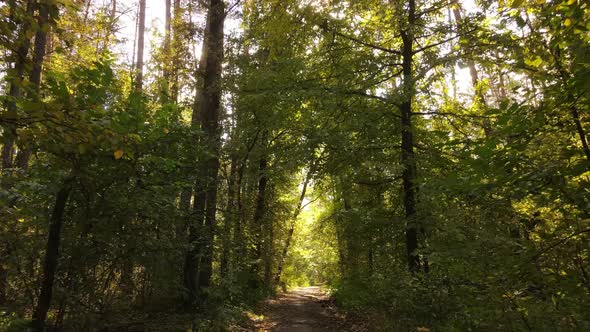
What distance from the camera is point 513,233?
562 cm

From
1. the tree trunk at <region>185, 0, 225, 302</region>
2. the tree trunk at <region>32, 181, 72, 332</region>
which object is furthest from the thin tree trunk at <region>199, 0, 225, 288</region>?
the tree trunk at <region>32, 181, 72, 332</region>

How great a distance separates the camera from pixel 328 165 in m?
9.52

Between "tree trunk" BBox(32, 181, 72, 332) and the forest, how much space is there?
0.09ft

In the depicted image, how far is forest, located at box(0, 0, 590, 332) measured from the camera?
372cm

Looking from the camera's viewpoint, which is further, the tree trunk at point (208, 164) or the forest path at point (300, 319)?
the forest path at point (300, 319)

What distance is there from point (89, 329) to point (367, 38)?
8.77 metres

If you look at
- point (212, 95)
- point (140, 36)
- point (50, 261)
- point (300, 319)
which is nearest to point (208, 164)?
point (212, 95)

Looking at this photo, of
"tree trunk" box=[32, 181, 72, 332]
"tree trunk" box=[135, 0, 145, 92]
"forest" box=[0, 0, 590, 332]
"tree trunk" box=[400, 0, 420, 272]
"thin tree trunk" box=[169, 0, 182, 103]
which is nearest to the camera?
"forest" box=[0, 0, 590, 332]

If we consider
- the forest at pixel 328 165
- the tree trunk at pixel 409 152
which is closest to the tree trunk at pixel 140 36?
the forest at pixel 328 165

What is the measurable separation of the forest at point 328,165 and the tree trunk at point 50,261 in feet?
0.09

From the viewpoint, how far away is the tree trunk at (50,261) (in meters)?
5.25

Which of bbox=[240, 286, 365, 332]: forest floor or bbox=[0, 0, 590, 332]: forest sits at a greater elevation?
bbox=[0, 0, 590, 332]: forest

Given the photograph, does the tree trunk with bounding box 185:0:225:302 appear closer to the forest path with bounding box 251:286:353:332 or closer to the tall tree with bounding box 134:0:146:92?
the forest path with bounding box 251:286:353:332

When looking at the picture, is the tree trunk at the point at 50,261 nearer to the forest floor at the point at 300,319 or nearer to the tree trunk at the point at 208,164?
the tree trunk at the point at 208,164
